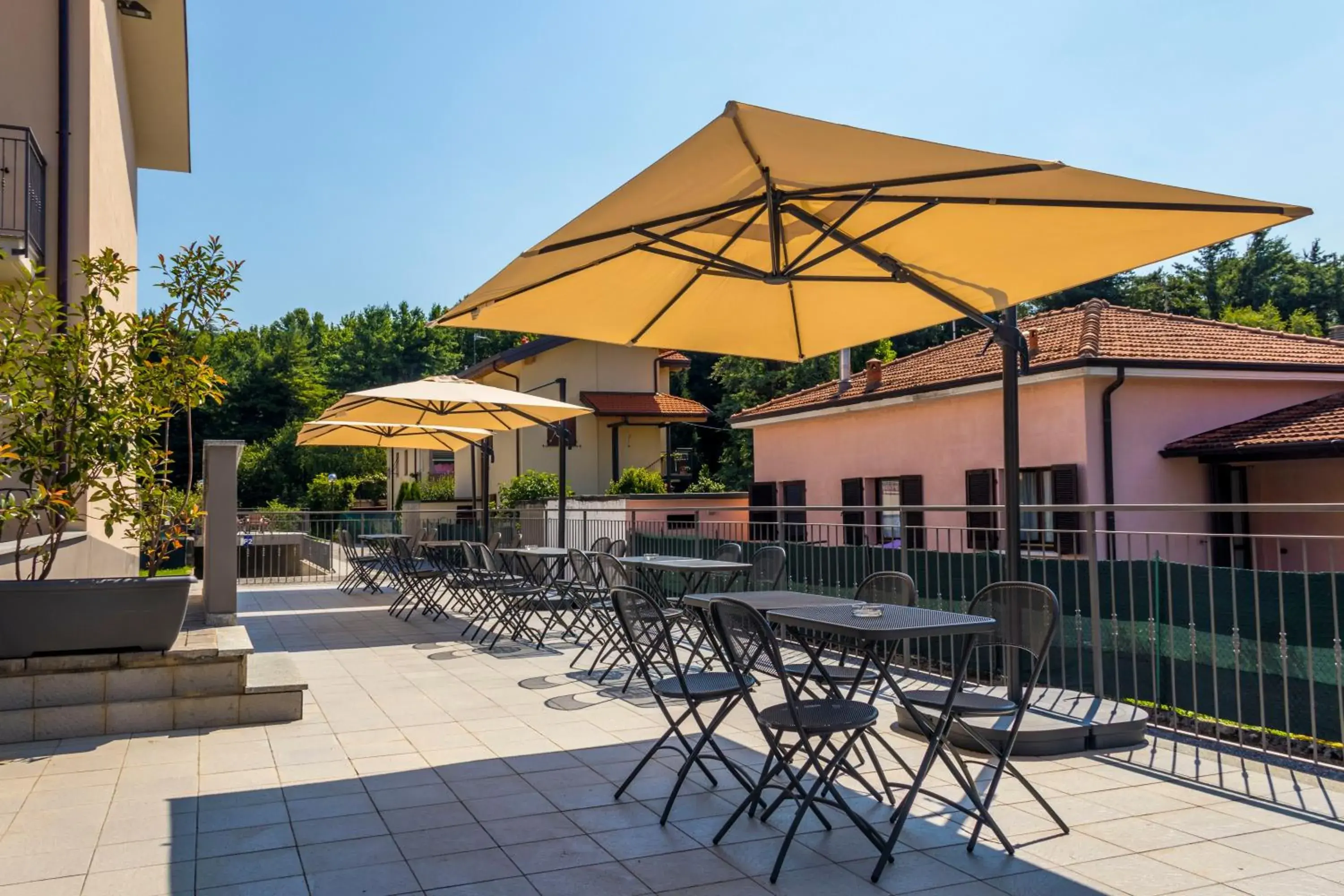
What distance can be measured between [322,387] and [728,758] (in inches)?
1732

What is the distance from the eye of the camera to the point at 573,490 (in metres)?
26.0

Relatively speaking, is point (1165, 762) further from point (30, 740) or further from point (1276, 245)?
point (1276, 245)

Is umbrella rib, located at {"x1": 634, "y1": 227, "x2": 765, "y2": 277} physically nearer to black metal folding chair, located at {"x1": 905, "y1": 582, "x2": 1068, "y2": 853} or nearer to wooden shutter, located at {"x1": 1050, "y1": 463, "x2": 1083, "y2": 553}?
black metal folding chair, located at {"x1": 905, "y1": 582, "x2": 1068, "y2": 853}

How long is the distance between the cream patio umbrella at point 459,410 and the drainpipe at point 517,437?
14.4m

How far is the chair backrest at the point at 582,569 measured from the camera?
7.86 m

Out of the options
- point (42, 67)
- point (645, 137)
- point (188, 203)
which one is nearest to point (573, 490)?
point (188, 203)

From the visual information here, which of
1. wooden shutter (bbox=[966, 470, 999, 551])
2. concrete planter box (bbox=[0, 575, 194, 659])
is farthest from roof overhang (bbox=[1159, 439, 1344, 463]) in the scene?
concrete planter box (bbox=[0, 575, 194, 659])

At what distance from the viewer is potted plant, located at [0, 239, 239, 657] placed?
5.13 m

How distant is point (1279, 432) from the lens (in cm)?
1423

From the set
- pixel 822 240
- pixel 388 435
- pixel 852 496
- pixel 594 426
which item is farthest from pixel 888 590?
pixel 594 426

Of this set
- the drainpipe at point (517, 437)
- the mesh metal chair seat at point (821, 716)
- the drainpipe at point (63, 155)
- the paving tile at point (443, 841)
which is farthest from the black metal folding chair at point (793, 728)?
the drainpipe at point (517, 437)

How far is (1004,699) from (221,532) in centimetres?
626

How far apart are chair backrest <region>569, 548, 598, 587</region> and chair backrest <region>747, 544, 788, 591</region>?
1.40 meters

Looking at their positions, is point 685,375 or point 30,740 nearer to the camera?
point 30,740
